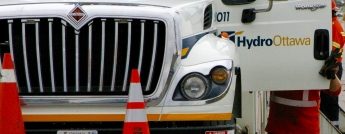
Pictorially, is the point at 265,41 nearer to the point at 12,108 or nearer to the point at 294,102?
the point at 294,102

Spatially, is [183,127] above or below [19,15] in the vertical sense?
below

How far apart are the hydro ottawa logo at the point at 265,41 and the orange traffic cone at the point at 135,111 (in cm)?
172

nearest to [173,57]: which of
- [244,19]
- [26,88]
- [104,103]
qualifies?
[104,103]

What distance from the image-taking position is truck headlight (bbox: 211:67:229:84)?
5438mm

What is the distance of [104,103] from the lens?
5.41 m

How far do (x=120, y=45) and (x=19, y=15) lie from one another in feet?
2.31

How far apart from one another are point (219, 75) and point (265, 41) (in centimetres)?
149

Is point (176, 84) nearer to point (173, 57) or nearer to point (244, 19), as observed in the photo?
point (173, 57)

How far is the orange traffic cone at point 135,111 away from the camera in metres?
5.19

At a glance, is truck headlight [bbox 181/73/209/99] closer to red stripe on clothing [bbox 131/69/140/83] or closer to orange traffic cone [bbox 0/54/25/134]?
red stripe on clothing [bbox 131/69/140/83]

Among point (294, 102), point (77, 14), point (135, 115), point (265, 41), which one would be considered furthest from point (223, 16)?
point (135, 115)

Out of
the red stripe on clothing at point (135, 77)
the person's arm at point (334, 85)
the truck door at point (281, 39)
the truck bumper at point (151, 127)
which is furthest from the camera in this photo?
the person's arm at point (334, 85)

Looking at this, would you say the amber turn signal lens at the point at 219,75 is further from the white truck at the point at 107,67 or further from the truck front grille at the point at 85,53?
the truck front grille at the point at 85,53

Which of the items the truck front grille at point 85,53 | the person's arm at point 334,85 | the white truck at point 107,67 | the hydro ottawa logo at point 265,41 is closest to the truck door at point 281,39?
the hydro ottawa logo at point 265,41
